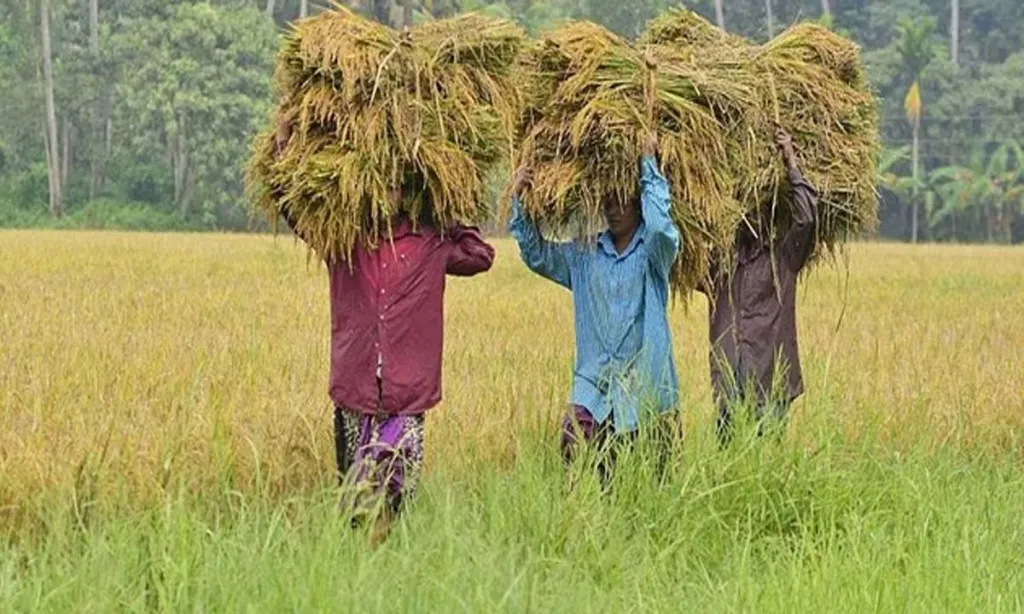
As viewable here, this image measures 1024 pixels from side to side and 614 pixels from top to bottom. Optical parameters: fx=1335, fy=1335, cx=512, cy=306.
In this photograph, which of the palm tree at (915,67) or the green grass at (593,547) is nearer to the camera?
the green grass at (593,547)

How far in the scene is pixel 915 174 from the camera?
40.5 metres

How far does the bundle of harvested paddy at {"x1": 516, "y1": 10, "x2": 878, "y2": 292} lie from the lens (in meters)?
4.23

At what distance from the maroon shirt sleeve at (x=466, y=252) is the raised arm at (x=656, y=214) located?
0.53m

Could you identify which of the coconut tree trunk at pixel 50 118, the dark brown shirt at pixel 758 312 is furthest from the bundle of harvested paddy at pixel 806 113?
the coconut tree trunk at pixel 50 118

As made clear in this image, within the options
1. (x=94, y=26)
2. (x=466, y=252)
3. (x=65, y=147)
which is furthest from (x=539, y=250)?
(x=94, y=26)

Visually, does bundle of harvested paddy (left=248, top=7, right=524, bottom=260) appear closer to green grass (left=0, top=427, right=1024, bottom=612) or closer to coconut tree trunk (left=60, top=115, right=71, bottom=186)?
green grass (left=0, top=427, right=1024, bottom=612)

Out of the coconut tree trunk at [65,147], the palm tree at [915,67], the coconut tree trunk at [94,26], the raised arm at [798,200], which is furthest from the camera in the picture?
the palm tree at [915,67]

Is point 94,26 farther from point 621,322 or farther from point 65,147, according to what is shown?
point 621,322

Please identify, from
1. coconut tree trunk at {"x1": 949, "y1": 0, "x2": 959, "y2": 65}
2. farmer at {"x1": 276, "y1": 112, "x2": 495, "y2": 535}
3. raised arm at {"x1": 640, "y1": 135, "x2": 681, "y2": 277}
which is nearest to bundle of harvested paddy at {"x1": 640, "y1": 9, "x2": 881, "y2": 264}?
raised arm at {"x1": 640, "y1": 135, "x2": 681, "y2": 277}

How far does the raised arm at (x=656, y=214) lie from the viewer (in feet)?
13.3

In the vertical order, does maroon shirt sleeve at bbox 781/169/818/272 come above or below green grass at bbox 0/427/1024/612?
above

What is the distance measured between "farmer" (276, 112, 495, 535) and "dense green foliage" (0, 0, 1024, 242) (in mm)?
30223

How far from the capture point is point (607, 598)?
10.9 ft

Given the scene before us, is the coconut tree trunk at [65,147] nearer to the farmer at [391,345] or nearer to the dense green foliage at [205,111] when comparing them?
the dense green foliage at [205,111]
